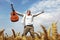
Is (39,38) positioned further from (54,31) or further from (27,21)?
(27,21)

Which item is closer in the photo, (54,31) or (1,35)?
(54,31)

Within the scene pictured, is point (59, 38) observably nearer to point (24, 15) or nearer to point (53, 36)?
point (53, 36)

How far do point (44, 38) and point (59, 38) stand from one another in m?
0.16

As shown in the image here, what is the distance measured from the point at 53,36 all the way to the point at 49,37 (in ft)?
→ 0.18

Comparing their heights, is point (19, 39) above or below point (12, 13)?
below

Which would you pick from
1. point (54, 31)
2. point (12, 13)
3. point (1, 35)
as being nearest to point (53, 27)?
point (54, 31)

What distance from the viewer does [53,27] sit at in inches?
64.8

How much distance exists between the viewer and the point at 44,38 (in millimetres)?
1535

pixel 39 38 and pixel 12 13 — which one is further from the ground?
pixel 12 13

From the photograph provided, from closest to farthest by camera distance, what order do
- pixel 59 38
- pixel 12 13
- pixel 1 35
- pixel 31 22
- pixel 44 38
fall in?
1. pixel 44 38
2. pixel 59 38
3. pixel 1 35
4. pixel 12 13
5. pixel 31 22

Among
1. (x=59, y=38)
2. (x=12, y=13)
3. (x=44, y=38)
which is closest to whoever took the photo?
(x=44, y=38)

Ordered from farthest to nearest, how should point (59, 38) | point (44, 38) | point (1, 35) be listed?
point (1, 35), point (59, 38), point (44, 38)

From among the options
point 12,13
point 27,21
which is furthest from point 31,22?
point 12,13

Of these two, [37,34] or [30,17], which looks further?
[30,17]
